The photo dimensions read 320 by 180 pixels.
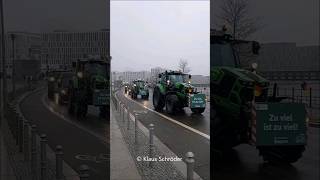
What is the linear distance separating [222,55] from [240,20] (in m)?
0.34

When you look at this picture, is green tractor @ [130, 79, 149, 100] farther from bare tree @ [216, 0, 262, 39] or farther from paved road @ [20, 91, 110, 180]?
bare tree @ [216, 0, 262, 39]

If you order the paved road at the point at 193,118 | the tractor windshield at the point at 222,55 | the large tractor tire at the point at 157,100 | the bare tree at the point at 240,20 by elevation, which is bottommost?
the paved road at the point at 193,118

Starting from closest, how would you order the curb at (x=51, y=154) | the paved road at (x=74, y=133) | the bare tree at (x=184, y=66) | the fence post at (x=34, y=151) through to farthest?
the bare tree at (x=184, y=66) → the paved road at (x=74, y=133) → the curb at (x=51, y=154) → the fence post at (x=34, y=151)

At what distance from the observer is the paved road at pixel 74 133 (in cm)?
380

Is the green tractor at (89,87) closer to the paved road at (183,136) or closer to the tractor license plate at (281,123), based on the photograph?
the paved road at (183,136)

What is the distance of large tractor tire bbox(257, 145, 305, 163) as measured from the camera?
3.62 m

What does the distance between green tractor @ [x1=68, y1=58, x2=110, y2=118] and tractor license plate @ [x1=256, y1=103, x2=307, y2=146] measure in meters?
1.17

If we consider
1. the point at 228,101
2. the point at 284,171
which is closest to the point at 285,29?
the point at 228,101

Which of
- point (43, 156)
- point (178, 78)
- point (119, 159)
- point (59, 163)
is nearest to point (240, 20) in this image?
point (178, 78)

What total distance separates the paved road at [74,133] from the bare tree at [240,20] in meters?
1.24

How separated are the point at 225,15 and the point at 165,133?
101cm

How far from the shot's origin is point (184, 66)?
3625 millimetres

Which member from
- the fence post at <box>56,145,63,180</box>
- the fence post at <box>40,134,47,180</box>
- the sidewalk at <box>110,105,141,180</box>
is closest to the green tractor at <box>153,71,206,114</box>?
the sidewalk at <box>110,105,141,180</box>

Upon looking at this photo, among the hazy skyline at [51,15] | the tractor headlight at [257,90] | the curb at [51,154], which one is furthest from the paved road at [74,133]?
the tractor headlight at [257,90]
